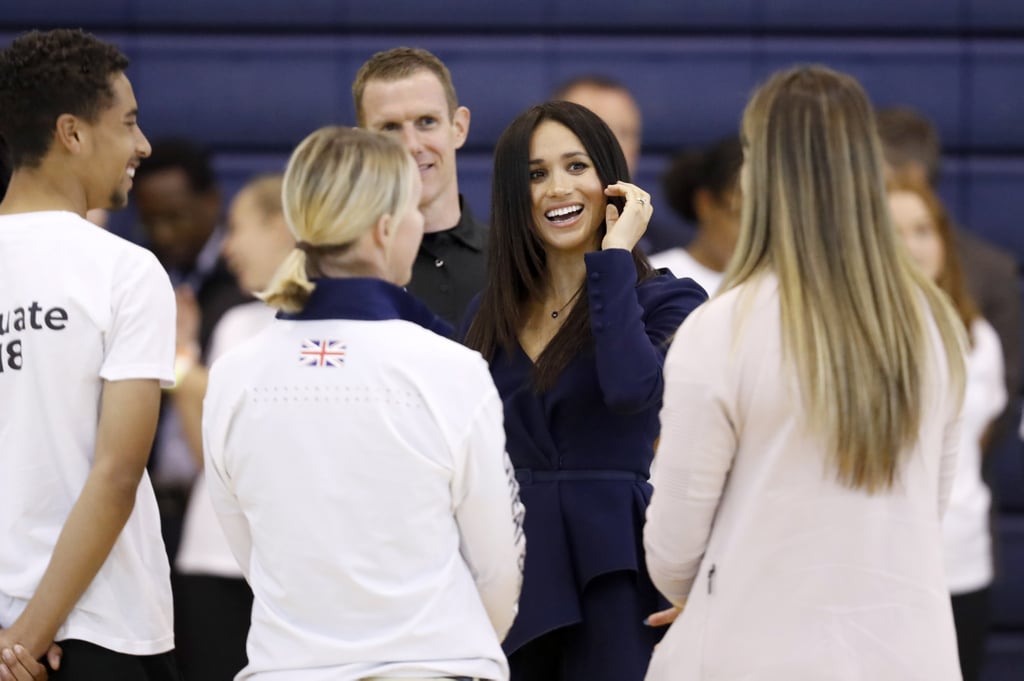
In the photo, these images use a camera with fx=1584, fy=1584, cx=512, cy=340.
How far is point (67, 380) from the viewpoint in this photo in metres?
2.26

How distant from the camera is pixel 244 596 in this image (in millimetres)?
3570

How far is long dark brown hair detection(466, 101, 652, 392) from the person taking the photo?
8.39 ft

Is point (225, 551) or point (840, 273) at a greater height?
point (840, 273)

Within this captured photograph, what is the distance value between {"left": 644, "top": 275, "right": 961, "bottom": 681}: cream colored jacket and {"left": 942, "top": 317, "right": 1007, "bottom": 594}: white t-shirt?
58.3 inches

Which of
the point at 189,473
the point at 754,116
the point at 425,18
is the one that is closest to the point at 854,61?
the point at 425,18

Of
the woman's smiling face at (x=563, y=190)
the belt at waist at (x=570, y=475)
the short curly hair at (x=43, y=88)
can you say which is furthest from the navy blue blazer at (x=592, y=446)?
the short curly hair at (x=43, y=88)

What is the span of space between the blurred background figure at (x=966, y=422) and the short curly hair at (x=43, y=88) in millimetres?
1820

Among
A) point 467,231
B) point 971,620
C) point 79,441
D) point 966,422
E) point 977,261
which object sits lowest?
point 971,620

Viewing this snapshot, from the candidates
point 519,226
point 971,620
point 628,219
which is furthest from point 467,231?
point 971,620

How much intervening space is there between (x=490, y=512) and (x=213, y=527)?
1663mm

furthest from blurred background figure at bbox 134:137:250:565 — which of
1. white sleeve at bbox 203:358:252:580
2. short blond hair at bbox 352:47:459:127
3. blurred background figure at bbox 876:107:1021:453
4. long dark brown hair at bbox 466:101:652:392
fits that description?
white sleeve at bbox 203:358:252:580

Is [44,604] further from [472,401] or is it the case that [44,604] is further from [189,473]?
[189,473]

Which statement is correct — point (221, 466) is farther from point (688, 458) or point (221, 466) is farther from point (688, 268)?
point (688, 268)

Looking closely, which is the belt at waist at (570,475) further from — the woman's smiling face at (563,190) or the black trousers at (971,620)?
the black trousers at (971,620)
